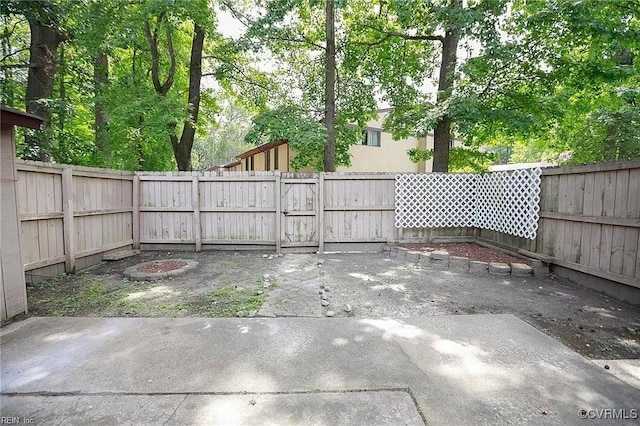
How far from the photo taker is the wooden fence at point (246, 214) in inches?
172

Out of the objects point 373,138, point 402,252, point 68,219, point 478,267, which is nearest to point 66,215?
point 68,219

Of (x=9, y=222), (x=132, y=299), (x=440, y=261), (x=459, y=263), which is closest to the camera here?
(x=9, y=222)

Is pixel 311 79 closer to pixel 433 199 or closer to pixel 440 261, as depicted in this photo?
pixel 433 199

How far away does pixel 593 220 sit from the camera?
419 centimetres

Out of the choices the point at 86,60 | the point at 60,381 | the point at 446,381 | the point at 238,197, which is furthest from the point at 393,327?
the point at 86,60

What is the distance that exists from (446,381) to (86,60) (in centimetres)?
1025

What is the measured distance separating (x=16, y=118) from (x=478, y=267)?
628 centimetres

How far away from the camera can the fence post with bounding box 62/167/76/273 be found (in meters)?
4.85

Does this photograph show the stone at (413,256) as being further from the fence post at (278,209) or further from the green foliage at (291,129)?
the green foliage at (291,129)

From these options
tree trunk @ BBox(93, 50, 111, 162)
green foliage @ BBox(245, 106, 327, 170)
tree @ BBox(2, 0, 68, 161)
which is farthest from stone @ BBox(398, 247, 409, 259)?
tree trunk @ BBox(93, 50, 111, 162)

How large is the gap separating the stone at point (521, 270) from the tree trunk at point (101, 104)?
10396mm

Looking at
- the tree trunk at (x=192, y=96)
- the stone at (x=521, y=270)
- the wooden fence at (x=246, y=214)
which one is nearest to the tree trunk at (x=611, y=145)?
the wooden fence at (x=246, y=214)

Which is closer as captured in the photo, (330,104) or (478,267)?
(478,267)

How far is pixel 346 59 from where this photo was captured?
9.55 m
